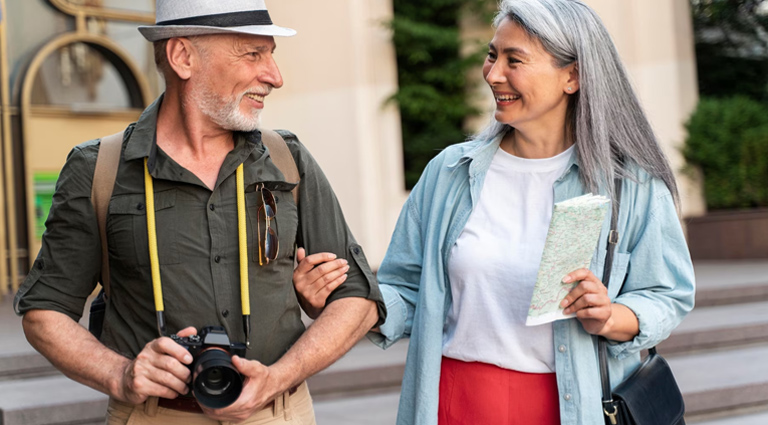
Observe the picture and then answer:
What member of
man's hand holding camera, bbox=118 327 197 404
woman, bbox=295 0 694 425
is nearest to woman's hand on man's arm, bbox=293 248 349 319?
woman, bbox=295 0 694 425

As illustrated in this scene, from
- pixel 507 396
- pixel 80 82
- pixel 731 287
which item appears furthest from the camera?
pixel 80 82

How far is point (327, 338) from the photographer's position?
2139 millimetres

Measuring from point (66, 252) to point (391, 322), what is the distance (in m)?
0.90

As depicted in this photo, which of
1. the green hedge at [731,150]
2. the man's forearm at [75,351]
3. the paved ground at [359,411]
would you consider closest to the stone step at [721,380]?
the paved ground at [359,411]

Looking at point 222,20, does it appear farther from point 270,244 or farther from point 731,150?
point 731,150

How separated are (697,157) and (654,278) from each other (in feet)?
30.8

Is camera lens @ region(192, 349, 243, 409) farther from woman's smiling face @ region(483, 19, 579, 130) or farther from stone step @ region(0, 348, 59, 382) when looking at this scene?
stone step @ region(0, 348, 59, 382)

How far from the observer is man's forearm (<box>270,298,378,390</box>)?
2.07 m

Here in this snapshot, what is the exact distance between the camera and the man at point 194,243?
2.06 meters

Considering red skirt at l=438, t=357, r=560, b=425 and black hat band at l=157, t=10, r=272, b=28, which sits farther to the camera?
red skirt at l=438, t=357, r=560, b=425

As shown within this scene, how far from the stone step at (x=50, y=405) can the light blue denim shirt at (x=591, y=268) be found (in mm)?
2969

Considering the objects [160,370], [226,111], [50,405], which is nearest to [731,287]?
[50,405]

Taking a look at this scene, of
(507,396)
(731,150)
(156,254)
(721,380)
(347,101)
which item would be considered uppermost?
(347,101)

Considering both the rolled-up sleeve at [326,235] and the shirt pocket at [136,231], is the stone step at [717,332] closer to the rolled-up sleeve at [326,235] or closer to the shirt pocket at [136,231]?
the rolled-up sleeve at [326,235]
